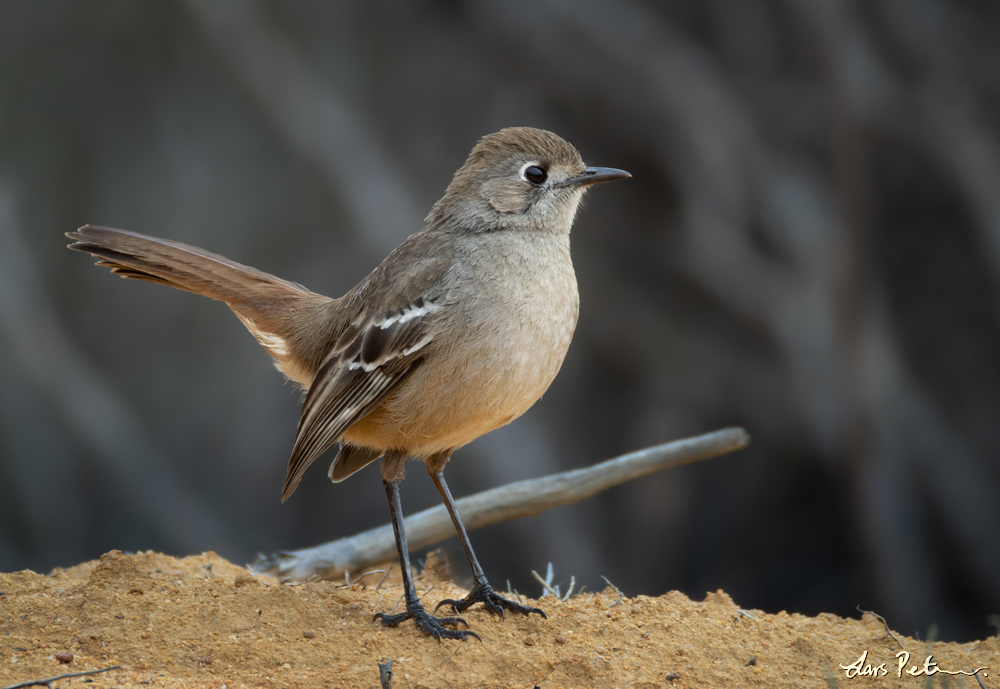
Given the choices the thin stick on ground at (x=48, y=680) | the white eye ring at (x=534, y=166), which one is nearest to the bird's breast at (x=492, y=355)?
the white eye ring at (x=534, y=166)

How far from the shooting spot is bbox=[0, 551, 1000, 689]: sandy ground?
8.10ft

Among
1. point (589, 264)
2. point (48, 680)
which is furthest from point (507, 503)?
point (589, 264)

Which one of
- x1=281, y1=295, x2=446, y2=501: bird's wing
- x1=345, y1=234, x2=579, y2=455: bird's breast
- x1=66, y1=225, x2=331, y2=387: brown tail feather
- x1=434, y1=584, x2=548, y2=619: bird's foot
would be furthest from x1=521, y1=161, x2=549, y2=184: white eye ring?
x1=434, y1=584, x2=548, y2=619: bird's foot

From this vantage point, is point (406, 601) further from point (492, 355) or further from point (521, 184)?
point (521, 184)

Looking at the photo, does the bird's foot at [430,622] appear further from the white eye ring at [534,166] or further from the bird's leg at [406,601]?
the white eye ring at [534,166]

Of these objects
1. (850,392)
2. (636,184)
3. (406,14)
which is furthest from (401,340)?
(406,14)

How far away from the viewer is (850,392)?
746 cm

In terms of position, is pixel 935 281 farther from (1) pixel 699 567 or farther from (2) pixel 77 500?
(2) pixel 77 500

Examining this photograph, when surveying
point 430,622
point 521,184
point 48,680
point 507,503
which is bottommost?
point 48,680

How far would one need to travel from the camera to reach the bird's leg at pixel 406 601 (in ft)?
9.00

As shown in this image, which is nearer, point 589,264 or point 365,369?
point 365,369

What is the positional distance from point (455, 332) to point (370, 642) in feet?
3.29

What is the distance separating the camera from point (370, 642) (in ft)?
8.69
